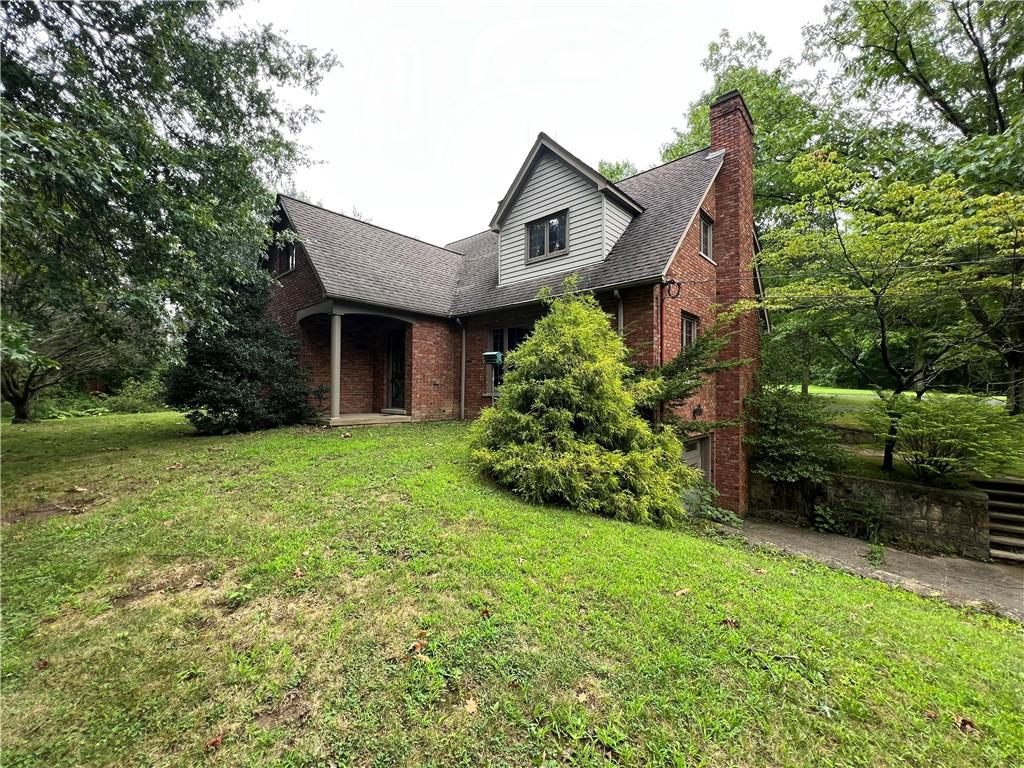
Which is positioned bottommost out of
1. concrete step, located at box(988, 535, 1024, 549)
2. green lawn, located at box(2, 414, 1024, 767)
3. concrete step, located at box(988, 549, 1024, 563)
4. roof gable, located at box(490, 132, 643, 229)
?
concrete step, located at box(988, 549, 1024, 563)

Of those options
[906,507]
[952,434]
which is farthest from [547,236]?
[906,507]

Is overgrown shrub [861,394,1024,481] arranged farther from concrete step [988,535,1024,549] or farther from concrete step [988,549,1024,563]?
concrete step [988,549,1024,563]

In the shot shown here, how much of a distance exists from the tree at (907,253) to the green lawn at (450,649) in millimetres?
6306

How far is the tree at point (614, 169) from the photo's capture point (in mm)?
26000

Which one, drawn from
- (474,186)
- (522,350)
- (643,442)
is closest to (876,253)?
(643,442)

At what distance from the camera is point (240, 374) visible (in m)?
9.16

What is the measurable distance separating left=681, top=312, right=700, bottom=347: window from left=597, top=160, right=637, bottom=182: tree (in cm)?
1935

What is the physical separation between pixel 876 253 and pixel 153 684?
1164cm

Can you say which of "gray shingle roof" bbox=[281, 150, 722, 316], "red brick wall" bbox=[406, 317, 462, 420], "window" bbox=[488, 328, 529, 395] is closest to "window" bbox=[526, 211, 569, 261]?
"gray shingle roof" bbox=[281, 150, 722, 316]

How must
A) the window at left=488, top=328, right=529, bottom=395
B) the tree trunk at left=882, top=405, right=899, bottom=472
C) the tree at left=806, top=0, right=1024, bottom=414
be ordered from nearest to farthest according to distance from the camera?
the tree trunk at left=882, top=405, right=899, bottom=472 → the tree at left=806, top=0, right=1024, bottom=414 → the window at left=488, top=328, right=529, bottom=395

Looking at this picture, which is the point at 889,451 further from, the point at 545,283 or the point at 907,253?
the point at 545,283

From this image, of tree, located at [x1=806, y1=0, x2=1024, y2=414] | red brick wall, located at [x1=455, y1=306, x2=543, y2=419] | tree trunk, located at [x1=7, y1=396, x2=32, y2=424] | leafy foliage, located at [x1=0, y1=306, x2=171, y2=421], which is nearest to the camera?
tree, located at [x1=806, y1=0, x2=1024, y2=414]

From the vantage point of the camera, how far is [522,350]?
6.59 metres

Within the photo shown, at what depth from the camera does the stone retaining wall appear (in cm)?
771
